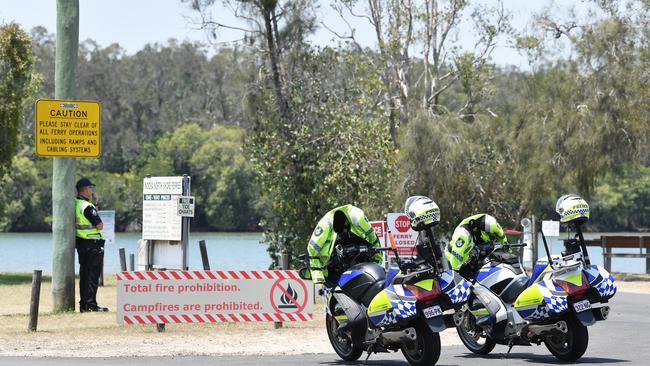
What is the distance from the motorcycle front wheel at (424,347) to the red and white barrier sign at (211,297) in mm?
5565

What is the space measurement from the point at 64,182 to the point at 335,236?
823 centimetres

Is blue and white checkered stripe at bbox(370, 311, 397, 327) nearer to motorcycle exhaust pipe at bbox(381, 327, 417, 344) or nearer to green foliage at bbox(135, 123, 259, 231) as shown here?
motorcycle exhaust pipe at bbox(381, 327, 417, 344)

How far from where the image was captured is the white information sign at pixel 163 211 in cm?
2241

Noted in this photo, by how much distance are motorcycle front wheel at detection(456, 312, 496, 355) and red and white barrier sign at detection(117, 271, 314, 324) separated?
366cm

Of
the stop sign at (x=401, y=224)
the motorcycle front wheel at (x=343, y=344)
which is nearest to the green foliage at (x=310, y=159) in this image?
the stop sign at (x=401, y=224)

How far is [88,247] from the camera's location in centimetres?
2202

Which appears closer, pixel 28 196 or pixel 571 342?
pixel 571 342

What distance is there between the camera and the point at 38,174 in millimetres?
86312

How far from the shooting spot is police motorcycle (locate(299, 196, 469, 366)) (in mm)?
13133

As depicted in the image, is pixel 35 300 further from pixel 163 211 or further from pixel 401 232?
pixel 401 232

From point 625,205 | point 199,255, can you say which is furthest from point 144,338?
point 625,205

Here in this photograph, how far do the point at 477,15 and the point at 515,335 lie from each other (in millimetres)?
42872

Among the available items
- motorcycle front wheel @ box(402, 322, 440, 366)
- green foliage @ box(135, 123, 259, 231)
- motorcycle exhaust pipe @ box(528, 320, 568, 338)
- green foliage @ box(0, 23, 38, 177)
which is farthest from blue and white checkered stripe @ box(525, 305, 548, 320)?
green foliage @ box(135, 123, 259, 231)

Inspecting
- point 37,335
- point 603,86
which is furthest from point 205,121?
point 37,335
